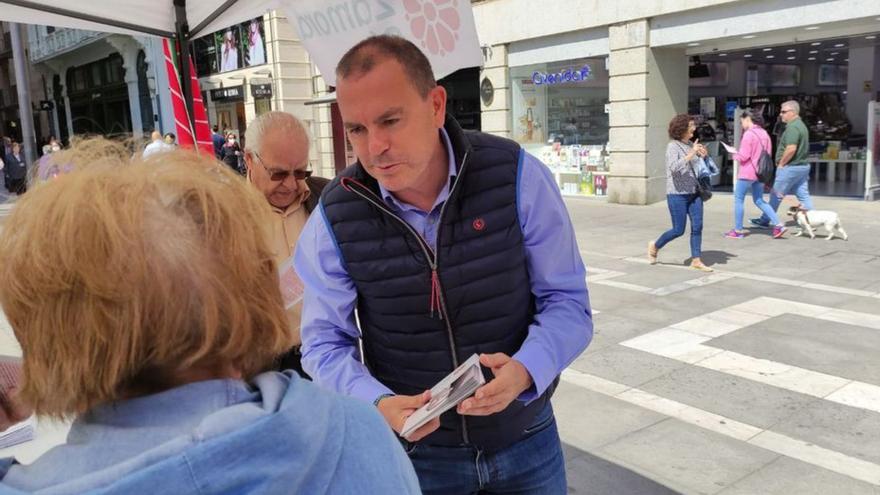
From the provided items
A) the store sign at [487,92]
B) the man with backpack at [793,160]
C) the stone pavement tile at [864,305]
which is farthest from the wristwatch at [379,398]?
the store sign at [487,92]

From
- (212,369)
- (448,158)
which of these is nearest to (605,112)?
(448,158)

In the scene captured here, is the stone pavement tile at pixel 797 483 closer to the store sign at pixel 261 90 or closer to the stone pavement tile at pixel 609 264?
the stone pavement tile at pixel 609 264

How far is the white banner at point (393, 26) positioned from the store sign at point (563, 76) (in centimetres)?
1232

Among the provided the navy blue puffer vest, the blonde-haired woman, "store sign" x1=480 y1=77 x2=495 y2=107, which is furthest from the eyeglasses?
"store sign" x1=480 y1=77 x2=495 y2=107

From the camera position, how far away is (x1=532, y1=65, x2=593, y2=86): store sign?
15.0 metres

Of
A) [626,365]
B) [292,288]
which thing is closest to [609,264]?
[626,365]

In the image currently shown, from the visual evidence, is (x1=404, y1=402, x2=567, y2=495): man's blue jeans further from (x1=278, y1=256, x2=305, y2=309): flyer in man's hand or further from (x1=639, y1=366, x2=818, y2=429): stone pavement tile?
(x1=639, y1=366, x2=818, y2=429): stone pavement tile

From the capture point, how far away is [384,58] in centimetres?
198

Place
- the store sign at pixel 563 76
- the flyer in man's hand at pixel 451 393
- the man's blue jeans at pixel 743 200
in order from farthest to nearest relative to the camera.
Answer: the store sign at pixel 563 76 → the man's blue jeans at pixel 743 200 → the flyer in man's hand at pixel 451 393

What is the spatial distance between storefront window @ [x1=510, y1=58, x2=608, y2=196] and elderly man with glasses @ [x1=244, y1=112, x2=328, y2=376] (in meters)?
12.6

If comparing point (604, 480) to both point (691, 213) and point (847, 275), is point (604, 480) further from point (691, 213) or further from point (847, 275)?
point (847, 275)

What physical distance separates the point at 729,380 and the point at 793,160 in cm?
614

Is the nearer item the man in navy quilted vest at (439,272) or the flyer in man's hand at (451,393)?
the flyer in man's hand at (451,393)

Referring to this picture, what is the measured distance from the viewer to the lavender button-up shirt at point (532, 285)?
204 centimetres
